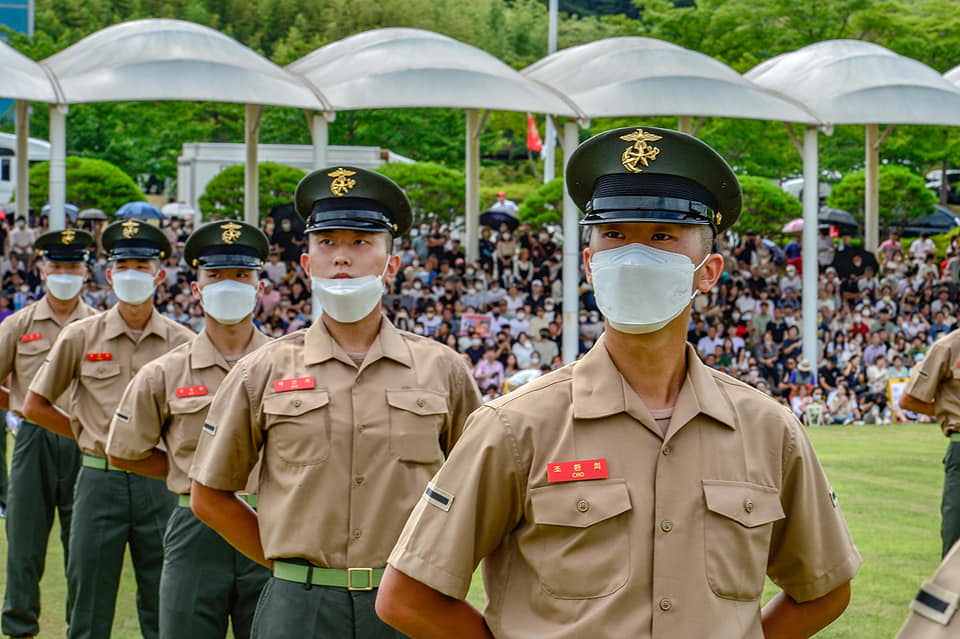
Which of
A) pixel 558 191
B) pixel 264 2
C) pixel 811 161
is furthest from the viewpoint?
pixel 264 2

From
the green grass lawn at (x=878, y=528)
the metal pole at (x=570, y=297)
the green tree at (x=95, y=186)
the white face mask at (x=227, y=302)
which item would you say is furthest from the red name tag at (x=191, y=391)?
the green tree at (x=95, y=186)

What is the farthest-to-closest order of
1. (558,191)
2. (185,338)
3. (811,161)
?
1. (558,191)
2. (811,161)
3. (185,338)

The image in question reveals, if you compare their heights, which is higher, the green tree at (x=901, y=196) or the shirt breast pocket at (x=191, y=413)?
the green tree at (x=901, y=196)

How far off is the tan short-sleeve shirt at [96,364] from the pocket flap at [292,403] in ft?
10.9

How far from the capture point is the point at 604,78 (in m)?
23.2

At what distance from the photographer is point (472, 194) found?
27.5 m

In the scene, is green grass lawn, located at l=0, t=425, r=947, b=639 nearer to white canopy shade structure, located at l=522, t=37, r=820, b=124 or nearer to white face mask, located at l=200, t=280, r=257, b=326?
white face mask, located at l=200, t=280, r=257, b=326

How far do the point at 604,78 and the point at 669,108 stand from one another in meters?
1.59

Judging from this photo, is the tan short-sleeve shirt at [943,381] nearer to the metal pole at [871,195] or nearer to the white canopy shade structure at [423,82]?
the white canopy shade structure at [423,82]

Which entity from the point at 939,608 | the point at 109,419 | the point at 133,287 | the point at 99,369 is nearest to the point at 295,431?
the point at 939,608

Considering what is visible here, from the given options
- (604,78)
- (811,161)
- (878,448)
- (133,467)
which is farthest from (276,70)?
(133,467)

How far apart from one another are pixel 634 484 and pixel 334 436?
1994 mm

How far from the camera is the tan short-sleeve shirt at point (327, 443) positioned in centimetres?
455

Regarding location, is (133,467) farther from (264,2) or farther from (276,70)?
(264,2)
